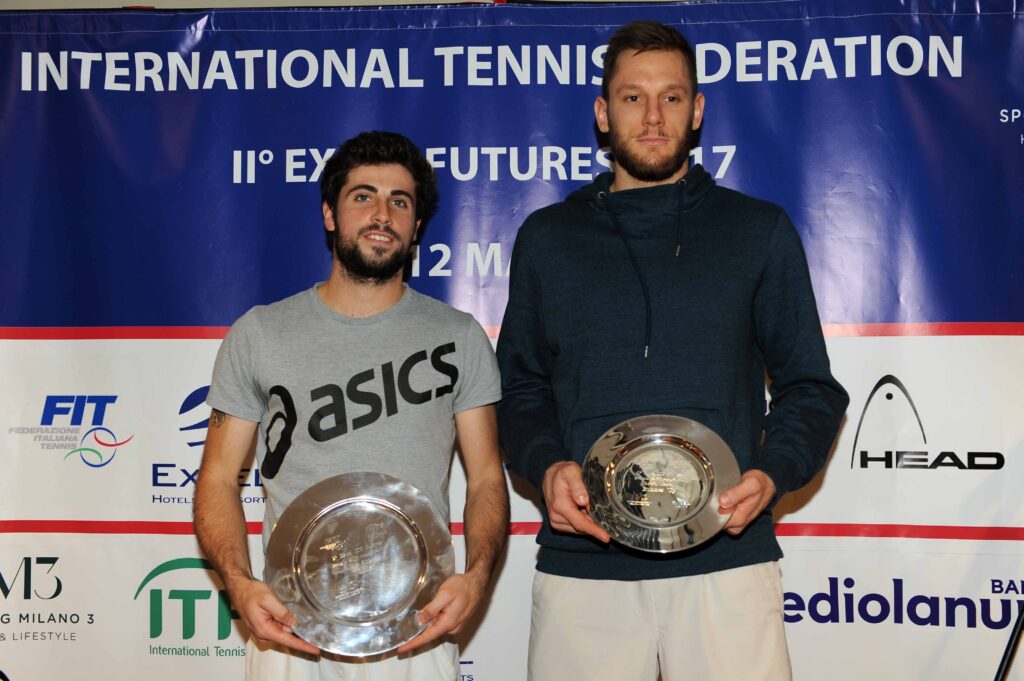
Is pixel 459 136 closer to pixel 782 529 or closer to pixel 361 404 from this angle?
pixel 361 404

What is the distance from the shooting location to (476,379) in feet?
7.66

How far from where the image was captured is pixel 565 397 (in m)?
2.20

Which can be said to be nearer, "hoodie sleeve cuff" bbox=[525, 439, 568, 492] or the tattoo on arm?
"hoodie sleeve cuff" bbox=[525, 439, 568, 492]

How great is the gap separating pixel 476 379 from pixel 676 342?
0.53 meters

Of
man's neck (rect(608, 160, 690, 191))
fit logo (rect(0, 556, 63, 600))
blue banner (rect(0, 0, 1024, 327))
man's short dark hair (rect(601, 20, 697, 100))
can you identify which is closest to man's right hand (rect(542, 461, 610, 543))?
man's neck (rect(608, 160, 690, 191))

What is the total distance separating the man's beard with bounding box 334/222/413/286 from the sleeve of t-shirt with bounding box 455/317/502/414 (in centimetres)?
25

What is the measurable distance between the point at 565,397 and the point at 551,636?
1.80 ft

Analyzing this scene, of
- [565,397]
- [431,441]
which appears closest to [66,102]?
[431,441]

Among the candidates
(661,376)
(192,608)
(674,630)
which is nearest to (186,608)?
(192,608)

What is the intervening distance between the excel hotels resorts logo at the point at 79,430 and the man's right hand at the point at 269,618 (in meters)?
1.29

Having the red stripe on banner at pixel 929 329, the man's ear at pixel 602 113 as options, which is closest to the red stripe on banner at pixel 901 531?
the red stripe on banner at pixel 929 329

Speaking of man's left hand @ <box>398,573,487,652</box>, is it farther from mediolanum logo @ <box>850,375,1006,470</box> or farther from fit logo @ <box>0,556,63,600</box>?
fit logo @ <box>0,556,63,600</box>

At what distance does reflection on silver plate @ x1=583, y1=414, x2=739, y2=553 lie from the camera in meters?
1.97

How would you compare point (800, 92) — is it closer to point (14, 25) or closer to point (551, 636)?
point (551, 636)
